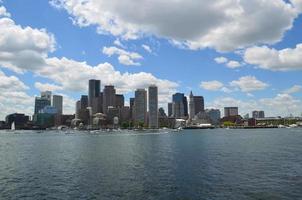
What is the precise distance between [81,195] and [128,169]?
26.9 m

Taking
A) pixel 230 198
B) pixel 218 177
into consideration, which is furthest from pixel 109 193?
pixel 218 177

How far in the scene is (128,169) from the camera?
80.4 metres

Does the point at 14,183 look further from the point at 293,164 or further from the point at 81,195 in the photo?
the point at 293,164

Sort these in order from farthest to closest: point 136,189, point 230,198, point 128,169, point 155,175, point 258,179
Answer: point 128,169 < point 155,175 < point 258,179 < point 136,189 < point 230,198

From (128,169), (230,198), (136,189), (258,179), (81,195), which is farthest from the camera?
(128,169)

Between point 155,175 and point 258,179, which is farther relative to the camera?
point 155,175

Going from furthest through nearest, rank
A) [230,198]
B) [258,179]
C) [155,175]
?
[155,175], [258,179], [230,198]

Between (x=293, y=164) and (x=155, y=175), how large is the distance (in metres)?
33.3

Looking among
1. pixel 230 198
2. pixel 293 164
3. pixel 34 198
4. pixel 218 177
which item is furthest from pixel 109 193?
pixel 293 164

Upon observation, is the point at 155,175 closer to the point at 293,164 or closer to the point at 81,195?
the point at 81,195

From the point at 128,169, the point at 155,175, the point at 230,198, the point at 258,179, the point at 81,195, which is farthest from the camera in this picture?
the point at 128,169

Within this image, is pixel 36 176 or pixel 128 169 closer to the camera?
pixel 36 176

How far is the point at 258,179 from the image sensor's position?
2534 inches

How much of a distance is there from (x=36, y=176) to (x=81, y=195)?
2198cm
